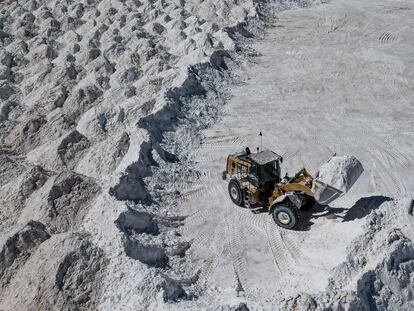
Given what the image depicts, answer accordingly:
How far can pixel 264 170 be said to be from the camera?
14.6m

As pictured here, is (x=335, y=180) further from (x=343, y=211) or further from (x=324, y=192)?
(x=343, y=211)

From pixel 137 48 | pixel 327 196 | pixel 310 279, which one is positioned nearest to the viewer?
pixel 310 279

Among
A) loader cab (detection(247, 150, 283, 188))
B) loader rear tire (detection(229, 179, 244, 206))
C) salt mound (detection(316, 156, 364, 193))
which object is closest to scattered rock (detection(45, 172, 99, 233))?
loader rear tire (detection(229, 179, 244, 206))

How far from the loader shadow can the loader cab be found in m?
1.36

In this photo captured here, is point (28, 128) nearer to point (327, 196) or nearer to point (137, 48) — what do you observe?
point (137, 48)

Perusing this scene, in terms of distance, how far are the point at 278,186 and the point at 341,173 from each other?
180 centimetres

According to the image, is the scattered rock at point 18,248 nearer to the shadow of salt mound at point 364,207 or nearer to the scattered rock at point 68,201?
the scattered rock at point 68,201

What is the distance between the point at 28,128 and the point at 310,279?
1220 cm

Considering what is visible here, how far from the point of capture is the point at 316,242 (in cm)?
1352

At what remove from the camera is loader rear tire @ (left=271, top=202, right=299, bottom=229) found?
13836 mm

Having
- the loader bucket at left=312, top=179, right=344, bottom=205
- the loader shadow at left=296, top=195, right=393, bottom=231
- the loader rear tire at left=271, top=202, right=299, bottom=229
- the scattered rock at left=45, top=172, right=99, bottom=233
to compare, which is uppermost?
the loader bucket at left=312, top=179, right=344, bottom=205

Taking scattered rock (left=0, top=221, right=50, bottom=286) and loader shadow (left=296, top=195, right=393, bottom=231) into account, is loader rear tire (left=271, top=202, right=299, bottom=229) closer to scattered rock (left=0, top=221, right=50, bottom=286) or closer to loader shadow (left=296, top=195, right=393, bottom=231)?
loader shadow (left=296, top=195, right=393, bottom=231)

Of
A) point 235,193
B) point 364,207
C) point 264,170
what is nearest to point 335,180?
point 364,207

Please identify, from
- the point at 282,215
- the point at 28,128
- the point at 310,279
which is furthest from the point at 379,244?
the point at 28,128
